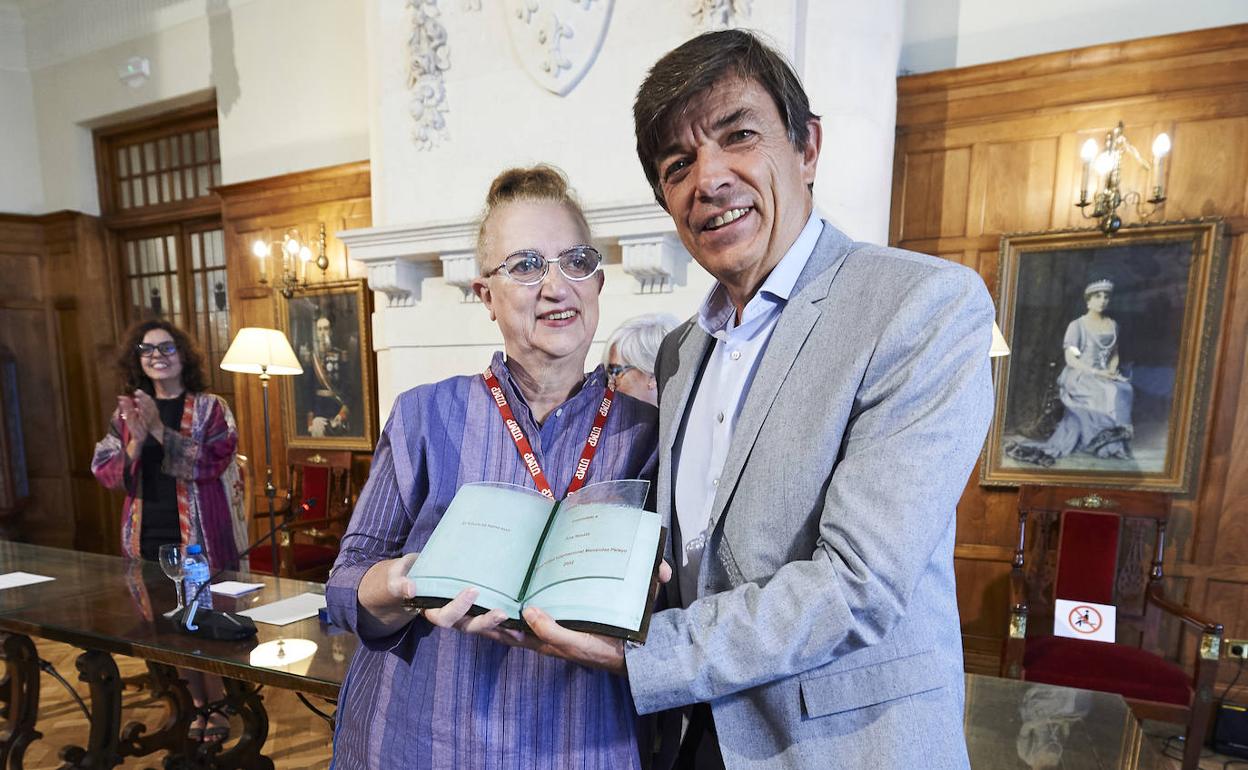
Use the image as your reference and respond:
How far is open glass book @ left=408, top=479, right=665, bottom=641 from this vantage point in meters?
0.73

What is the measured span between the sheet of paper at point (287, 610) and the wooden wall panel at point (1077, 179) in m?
3.45

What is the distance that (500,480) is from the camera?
1.08m

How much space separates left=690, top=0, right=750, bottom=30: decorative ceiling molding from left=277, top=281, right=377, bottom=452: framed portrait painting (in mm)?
3132

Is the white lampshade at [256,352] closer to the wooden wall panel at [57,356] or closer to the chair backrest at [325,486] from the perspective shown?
the chair backrest at [325,486]

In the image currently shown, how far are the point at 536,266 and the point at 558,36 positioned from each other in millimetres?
2763

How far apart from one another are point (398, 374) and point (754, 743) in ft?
11.6

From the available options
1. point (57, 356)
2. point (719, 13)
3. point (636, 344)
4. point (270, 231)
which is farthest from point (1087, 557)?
point (57, 356)

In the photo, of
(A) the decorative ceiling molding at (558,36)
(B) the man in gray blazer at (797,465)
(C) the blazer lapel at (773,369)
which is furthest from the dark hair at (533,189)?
(A) the decorative ceiling molding at (558,36)

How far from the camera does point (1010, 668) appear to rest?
2.71 m

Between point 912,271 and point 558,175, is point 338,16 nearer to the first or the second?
point 558,175

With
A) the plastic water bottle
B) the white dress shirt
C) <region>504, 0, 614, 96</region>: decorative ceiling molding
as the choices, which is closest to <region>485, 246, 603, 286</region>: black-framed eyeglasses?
the white dress shirt

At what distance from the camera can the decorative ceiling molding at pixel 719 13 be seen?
115 inches

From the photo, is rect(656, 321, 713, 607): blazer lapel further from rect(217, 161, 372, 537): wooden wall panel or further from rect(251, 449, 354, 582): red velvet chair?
rect(217, 161, 372, 537): wooden wall panel

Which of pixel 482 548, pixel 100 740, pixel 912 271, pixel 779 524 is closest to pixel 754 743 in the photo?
pixel 779 524
